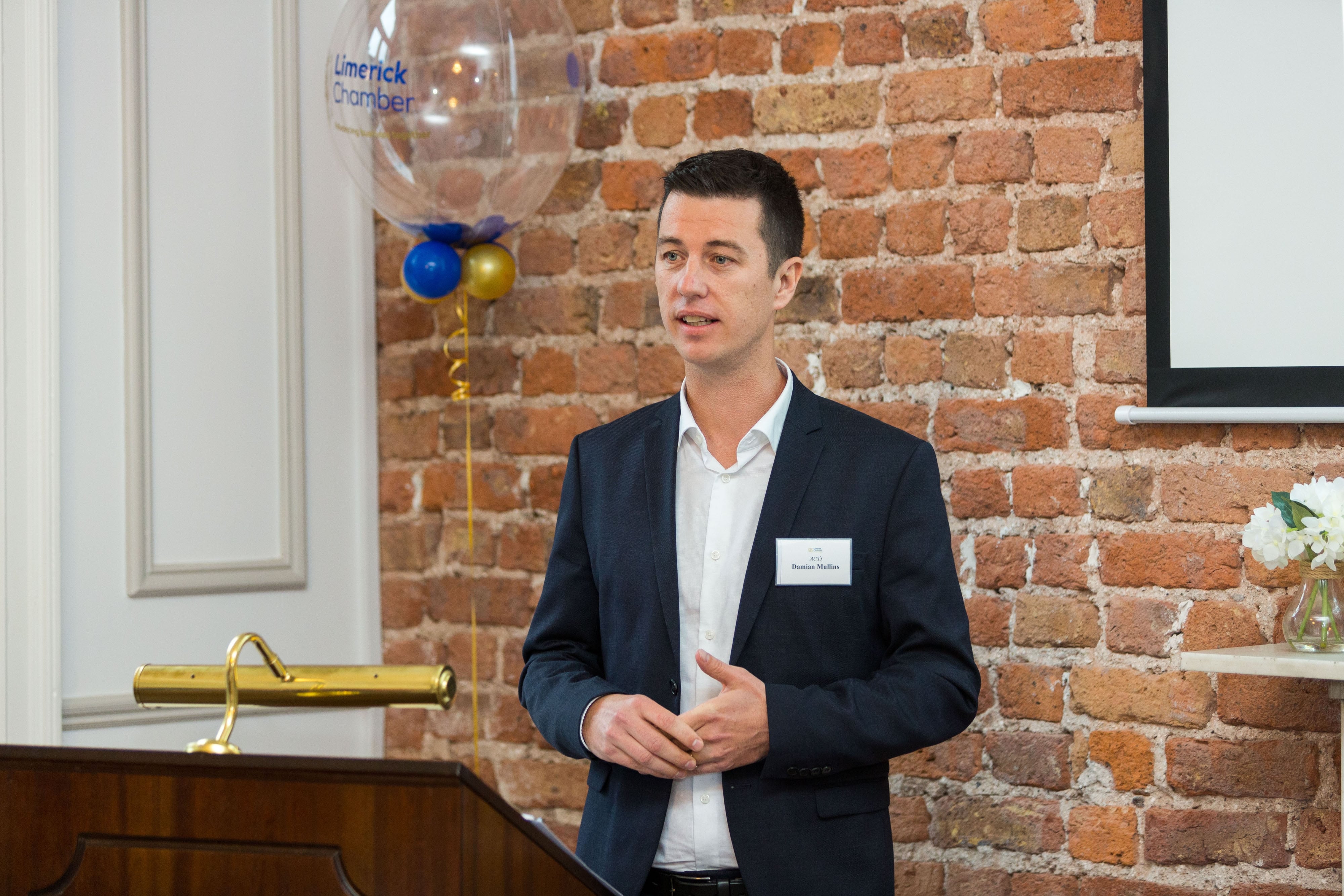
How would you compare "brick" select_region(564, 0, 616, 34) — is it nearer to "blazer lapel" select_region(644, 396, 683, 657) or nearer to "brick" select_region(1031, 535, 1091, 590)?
"blazer lapel" select_region(644, 396, 683, 657)

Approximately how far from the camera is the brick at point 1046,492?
205 cm

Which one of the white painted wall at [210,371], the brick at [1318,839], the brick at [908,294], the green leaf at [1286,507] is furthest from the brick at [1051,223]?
the white painted wall at [210,371]

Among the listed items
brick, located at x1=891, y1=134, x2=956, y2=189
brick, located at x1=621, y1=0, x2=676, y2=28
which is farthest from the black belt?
brick, located at x1=621, y1=0, x2=676, y2=28

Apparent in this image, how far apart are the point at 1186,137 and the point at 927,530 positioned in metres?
0.92

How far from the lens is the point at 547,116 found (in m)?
2.22

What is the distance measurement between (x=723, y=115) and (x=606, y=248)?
372 millimetres

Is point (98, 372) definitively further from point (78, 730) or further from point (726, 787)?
point (726, 787)

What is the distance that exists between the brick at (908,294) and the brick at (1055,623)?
0.54 metres

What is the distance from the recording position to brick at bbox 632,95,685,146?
2.39 meters

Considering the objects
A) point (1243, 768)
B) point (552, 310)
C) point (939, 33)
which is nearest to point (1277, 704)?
point (1243, 768)

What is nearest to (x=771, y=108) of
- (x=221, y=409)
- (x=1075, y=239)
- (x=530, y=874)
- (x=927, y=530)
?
(x=1075, y=239)

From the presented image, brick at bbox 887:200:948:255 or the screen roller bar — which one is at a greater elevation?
brick at bbox 887:200:948:255

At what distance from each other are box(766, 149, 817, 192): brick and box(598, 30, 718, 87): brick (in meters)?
0.26

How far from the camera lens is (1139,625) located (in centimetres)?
200
